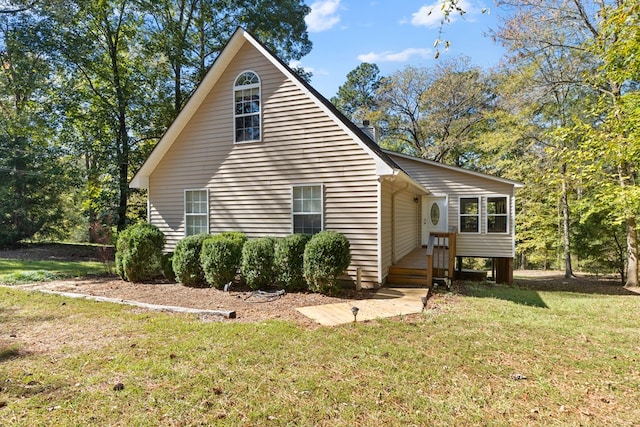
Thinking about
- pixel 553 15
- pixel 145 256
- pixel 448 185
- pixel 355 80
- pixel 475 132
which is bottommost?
pixel 145 256

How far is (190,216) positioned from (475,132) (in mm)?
18230

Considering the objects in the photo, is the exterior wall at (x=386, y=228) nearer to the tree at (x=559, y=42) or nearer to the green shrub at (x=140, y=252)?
the green shrub at (x=140, y=252)

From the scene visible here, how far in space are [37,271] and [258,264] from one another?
7.63 metres

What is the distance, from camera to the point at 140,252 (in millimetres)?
8828

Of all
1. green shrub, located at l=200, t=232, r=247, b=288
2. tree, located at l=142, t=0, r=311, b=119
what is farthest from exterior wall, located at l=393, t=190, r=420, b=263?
tree, located at l=142, t=0, r=311, b=119

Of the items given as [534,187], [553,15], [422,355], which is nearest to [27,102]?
[422,355]

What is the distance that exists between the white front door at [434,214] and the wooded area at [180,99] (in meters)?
3.54

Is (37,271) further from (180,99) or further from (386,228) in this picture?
(180,99)

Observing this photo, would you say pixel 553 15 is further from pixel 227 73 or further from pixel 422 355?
pixel 422 355

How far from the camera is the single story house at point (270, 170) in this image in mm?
8047

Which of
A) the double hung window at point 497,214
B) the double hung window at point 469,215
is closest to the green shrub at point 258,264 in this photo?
the double hung window at point 469,215

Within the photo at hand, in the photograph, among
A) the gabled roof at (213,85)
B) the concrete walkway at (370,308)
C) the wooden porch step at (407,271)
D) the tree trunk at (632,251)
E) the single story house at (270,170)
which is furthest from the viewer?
the tree trunk at (632,251)

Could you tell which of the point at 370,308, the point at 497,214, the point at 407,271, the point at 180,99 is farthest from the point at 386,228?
the point at 180,99

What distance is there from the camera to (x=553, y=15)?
12344 mm
